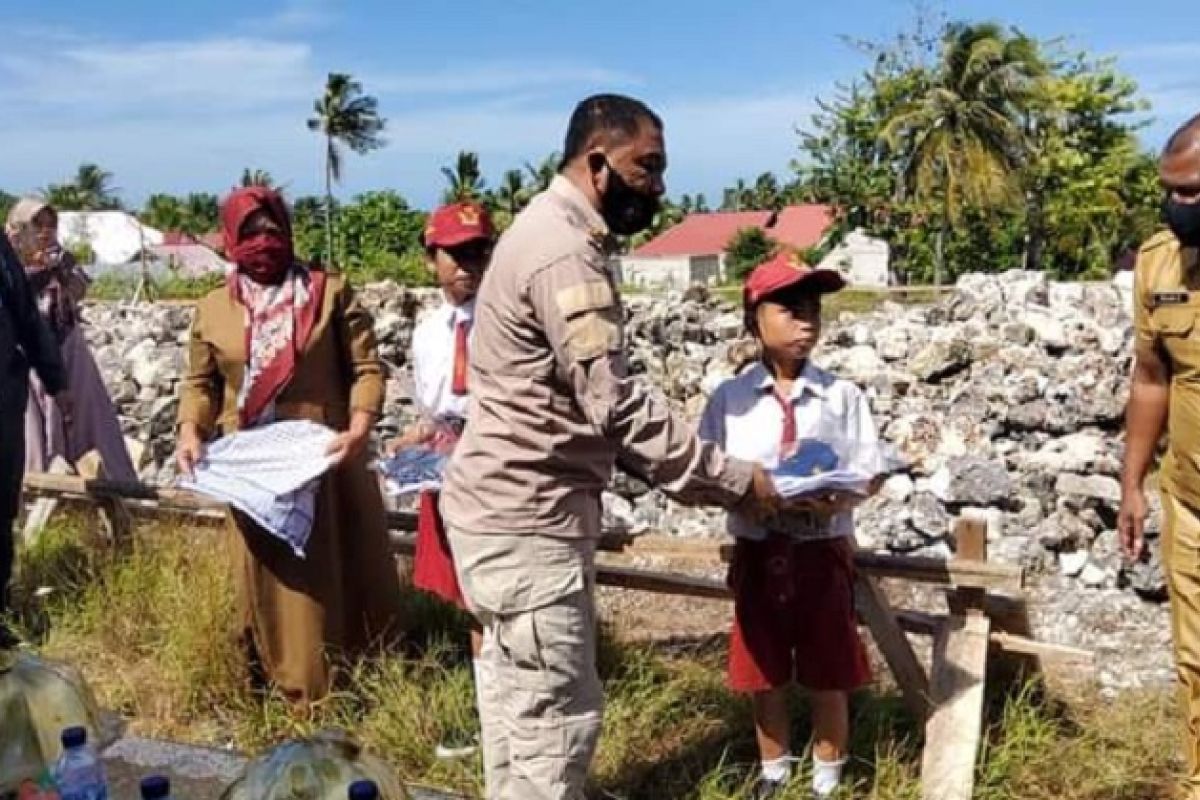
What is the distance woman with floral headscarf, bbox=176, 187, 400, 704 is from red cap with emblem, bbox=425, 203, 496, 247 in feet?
1.02

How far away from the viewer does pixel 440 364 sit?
12.5ft

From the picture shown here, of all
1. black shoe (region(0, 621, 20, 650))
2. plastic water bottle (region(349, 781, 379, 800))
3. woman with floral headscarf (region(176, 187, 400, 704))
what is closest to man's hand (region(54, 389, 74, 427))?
black shoe (region(0, 621, 20, 650))

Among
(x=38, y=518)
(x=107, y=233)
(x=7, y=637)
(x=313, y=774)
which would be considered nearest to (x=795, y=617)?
(x=313, y=774)

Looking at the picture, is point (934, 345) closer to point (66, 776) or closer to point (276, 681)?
point (276, 681)

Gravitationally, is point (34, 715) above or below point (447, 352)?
below

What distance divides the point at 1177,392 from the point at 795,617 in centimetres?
109

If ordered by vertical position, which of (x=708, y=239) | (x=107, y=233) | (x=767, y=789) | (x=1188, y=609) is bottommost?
(x=767, y=789)

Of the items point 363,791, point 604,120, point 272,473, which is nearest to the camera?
point 363,791

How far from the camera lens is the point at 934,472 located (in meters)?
7.23

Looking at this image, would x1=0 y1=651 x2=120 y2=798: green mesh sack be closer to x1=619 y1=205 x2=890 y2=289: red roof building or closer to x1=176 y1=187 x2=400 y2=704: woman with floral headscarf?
x1=176 y1=187 x2=400 y2=704: woman with floral headscarf

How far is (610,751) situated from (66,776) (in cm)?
210

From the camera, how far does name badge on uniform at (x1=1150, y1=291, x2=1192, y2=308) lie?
308 centimetres

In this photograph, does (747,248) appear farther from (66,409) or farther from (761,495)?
(761,495)

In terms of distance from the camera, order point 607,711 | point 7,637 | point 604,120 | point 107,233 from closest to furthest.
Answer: point 604,120, point 607,711, point 7,637, point 107,233
